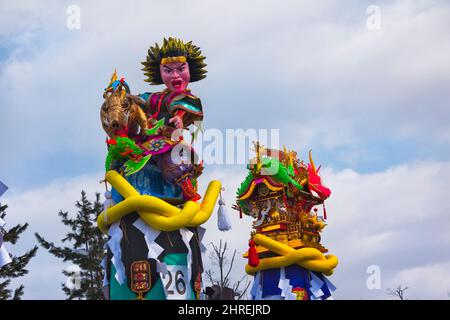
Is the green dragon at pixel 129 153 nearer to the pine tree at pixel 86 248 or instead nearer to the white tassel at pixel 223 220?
the white tassel at pixel 223 220

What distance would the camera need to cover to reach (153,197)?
1145 centimetres

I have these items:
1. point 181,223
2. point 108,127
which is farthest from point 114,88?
point 181,223

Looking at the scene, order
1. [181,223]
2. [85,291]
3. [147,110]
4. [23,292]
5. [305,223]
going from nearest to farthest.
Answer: [181,223]
[147,110]
[305,223]
[23,292]
[85,291]

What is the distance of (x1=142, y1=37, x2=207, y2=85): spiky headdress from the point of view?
12.9m

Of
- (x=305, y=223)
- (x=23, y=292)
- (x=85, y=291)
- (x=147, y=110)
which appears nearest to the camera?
(x=147, y=110)

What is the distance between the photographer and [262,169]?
16797 mm

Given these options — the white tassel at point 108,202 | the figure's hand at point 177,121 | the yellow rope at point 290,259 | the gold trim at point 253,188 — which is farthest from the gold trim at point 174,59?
the yellow rope at point 290,259

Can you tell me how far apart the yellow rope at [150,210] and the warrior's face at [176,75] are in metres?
2.04

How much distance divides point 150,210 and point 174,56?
3109 millimetres
